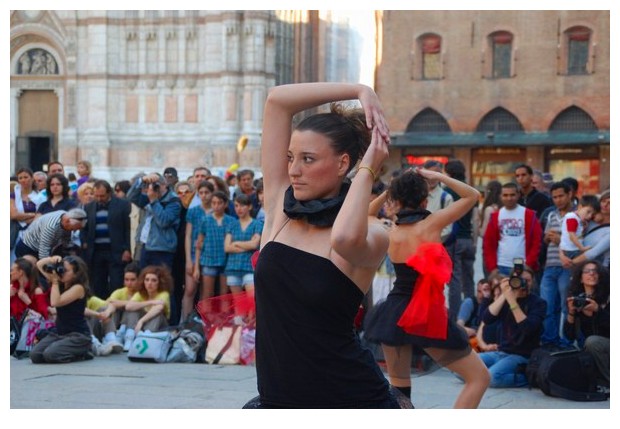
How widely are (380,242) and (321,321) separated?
0.30m

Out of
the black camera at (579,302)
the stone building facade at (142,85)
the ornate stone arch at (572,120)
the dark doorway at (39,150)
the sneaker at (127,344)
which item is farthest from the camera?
the dark doorway at (39,150)

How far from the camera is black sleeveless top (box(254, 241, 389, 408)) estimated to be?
3.45 metres

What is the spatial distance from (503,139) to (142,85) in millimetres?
14109

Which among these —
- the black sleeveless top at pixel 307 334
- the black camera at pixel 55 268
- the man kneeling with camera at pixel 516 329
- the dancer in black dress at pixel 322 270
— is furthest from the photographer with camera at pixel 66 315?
the black sleeveless top at pixel 307 334

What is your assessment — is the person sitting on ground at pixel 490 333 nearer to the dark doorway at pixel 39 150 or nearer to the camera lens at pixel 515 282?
the camera lens at pixel 515 282

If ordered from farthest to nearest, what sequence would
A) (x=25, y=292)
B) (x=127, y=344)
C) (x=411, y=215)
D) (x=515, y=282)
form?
(x=25, y=292) < (x=127, y=344) < (x=515, y=282) < (x=411, y=215)

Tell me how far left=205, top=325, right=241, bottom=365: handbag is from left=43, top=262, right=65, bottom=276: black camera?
5.64ft

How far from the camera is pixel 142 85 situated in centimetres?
4366

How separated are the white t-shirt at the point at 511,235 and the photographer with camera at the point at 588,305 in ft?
7.17

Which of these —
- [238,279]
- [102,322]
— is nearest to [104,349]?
[102,322]

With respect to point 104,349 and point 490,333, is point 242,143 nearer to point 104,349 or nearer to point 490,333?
point 104,349

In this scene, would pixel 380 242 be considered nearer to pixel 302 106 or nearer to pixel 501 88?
pixel 302 106

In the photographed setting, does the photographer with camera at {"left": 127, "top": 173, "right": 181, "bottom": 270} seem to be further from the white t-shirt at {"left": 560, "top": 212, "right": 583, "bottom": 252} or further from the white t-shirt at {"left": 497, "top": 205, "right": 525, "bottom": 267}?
the white t-shirt at {"left": 560, "top": 212, "right": 583, "bottom": 252}

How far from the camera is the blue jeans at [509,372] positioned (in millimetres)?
9445
